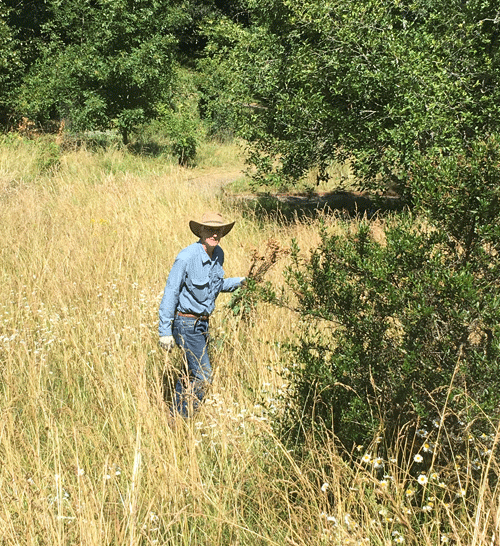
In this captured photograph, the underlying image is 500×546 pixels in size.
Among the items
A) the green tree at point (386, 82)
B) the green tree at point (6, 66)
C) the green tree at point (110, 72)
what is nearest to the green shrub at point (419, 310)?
the green tree at point (386, 82)

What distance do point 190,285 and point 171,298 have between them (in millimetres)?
191

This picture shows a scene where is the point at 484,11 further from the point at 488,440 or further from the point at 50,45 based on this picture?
the point at 50,45

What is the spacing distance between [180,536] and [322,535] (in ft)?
2.60

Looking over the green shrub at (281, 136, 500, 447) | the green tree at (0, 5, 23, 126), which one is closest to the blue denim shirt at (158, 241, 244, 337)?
the green shrub at (281, 136, 500, 447)

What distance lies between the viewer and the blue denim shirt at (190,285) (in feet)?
13.8

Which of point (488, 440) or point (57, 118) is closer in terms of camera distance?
point (488, 440)

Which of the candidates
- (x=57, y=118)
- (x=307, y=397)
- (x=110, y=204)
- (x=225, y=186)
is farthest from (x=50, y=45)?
(x=307, y=397)

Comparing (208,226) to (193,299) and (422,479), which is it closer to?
(193,299)

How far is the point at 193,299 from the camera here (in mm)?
4363

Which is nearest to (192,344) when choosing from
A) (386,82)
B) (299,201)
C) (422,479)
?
(422,479)

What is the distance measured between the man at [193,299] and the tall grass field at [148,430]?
197 mm

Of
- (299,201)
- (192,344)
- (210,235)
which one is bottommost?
(299,201)

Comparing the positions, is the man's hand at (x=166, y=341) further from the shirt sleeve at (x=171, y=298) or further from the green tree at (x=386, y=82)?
the green tree at (x=386, y=82)

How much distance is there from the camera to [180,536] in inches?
114
